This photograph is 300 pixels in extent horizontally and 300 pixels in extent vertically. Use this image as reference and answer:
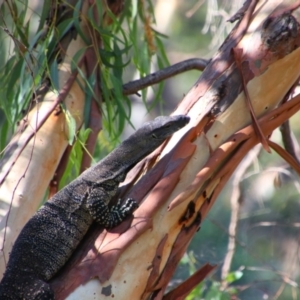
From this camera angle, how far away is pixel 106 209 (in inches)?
134

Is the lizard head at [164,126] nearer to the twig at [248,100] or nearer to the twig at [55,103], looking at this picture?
the twig at [248,100]

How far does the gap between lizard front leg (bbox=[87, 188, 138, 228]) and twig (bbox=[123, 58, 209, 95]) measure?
4.45ft

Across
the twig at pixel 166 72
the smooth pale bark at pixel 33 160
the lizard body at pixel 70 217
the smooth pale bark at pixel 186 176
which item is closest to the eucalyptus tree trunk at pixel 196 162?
the smooth pale bark at pixel 186 176

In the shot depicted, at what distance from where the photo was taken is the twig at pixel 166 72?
476 cm

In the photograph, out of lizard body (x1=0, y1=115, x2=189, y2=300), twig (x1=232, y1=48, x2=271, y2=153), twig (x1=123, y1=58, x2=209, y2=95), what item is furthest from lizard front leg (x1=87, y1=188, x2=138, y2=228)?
twig (x1=123, y1=58, x2=209, y2=95)

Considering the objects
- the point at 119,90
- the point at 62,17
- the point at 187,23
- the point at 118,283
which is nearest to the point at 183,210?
the point at 118,283

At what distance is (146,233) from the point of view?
307 centimetres

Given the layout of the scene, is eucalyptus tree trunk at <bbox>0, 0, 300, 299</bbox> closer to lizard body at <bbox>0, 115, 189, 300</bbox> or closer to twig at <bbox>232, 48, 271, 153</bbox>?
twig at <bbox>232, 48, 271, 153</bbox>

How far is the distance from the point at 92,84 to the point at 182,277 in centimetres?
363

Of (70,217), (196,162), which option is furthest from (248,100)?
(70,217)

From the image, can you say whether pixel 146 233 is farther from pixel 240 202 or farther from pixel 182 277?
pixel 182 277

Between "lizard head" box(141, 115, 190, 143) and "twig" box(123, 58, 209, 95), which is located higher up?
"twig" box(123, 58, 209, 95)

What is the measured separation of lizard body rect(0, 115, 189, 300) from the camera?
3.28m

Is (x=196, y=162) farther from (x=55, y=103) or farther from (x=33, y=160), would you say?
(x=55, y=103)
